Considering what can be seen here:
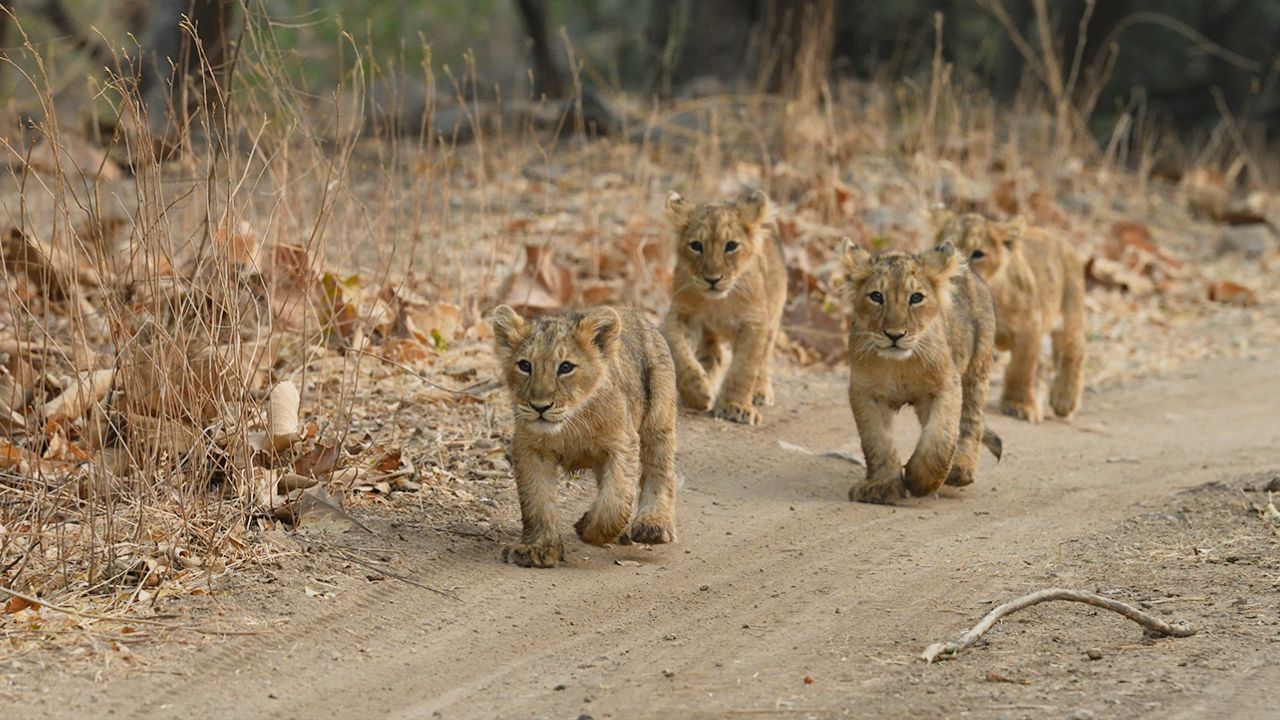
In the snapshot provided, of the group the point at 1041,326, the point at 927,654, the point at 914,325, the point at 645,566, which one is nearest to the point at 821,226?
the point at 1041,326

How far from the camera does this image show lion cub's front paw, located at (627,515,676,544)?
293 inches

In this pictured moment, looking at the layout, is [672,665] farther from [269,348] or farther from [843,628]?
[269,348]

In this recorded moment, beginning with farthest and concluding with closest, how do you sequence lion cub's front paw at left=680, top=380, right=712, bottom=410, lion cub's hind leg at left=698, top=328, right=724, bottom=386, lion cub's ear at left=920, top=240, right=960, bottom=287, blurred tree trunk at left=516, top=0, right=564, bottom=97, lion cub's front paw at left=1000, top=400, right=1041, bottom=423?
blurred tree trunk at left=516, top=0, right=564, bottom=97
lion cub's front paw at left=1000, top=400, right=1041, bottom=423
lion cub's hind leg at left=698, top=328, right=724, bottom=386
lion cub's front paw at left=680, top=380, right=712, bottom=410
lion cub's ear at left=920, top=240, right=960, bottom=287

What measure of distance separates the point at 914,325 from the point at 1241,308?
922 cm

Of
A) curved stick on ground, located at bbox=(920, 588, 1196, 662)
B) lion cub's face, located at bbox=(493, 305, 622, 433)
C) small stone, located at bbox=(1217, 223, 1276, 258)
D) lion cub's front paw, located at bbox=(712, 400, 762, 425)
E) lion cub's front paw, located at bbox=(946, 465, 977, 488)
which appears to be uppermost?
lion cub's face, located at bbox=(493, 305, 622, 433)

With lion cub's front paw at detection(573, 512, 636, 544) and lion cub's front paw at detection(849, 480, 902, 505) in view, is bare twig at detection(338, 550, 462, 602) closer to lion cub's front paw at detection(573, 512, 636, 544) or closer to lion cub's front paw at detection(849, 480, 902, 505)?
lion cub's front paw at detection(573, 512, 636, 544)

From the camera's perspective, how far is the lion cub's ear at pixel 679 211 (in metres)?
10.5

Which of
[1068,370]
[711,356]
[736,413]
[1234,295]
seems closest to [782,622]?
[736,413]

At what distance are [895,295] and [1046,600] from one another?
2.46 meters

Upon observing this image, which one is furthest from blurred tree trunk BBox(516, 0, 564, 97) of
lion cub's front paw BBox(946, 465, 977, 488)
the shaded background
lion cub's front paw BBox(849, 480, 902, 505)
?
lion cub's front paw BBox(849, 480, 902, 505)

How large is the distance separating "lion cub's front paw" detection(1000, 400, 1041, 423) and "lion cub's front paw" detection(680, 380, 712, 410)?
2.59m

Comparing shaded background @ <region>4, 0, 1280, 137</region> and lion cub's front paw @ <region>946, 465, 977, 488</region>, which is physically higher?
shaded background @ <region>4, 0, 1280, 137</region>

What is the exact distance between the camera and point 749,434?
33.2 ft

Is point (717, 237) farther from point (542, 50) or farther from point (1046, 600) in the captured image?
point (542, 50)
